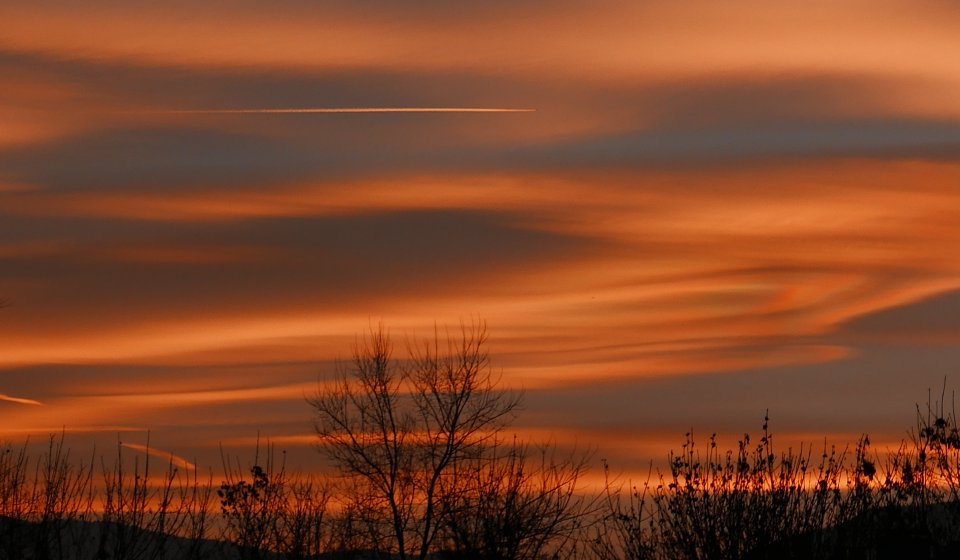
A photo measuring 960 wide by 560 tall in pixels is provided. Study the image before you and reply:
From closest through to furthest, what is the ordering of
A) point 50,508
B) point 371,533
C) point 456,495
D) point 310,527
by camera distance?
1. point 50,508
2. point 310,527
3. point 456,495
4. point 371,533

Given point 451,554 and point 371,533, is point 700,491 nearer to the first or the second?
point 451,554

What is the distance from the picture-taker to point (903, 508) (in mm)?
19844

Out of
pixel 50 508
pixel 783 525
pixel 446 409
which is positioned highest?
pixel 446 409

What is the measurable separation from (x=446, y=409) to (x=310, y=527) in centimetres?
1312

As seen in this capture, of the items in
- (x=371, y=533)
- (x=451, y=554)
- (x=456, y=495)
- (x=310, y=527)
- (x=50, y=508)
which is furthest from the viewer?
(x=371, y=533)

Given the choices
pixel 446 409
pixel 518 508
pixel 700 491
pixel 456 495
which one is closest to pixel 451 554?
pixel 518 508

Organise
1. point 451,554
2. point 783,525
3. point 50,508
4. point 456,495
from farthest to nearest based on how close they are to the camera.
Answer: point 456,495, point 451,554, point 50,508, point 783,525

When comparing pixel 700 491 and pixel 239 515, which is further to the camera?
pixel 239 515

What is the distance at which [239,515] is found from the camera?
4466 centimetres

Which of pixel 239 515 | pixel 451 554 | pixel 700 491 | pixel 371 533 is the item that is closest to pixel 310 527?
pixel 239 515

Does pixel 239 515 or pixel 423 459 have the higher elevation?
pixel 423 459

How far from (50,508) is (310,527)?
15092 millimetres

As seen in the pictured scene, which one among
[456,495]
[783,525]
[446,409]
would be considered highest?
[446,409]

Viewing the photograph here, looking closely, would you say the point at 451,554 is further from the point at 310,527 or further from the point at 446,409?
the point at 446,409
